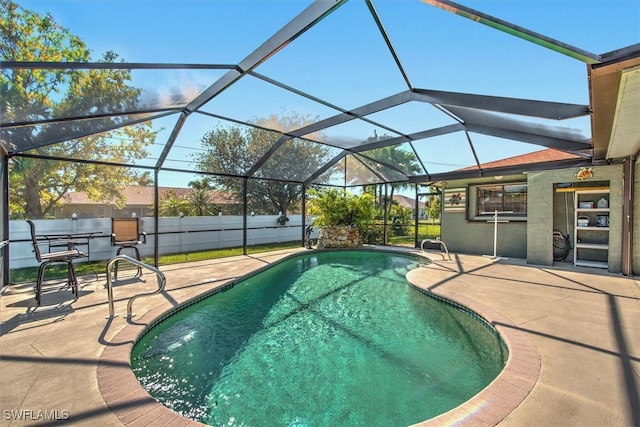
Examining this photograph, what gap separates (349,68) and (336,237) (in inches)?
314

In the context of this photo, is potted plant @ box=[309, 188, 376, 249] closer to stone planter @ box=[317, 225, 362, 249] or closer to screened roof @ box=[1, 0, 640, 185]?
stone planter @ box=[317, 225, 362, 249]

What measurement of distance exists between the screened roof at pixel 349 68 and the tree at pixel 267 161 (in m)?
1.94

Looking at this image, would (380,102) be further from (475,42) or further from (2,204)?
(2,204)

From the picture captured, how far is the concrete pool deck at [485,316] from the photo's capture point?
2.23 meters

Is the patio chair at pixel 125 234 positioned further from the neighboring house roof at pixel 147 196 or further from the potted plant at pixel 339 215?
the neighboring house roof at pixel 147 196

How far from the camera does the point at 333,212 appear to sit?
12.6 meters

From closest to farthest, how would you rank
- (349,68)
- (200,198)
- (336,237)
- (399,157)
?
(349,68), (399,157), (336,237), (200,198)

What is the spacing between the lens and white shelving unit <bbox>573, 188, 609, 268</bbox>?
806 cm

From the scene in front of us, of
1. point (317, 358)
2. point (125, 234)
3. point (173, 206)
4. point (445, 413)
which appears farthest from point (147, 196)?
point (445, 413)

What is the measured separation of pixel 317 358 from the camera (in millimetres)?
3654

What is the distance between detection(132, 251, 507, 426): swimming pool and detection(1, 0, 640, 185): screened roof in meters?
3.67

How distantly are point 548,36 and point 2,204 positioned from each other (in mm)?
9566

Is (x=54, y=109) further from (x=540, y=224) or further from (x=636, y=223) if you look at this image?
(x=636, y=223)

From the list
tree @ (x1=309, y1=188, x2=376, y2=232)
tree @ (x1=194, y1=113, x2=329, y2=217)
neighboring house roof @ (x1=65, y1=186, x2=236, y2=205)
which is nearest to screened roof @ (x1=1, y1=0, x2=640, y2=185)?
tree @ (x1=194, y1=113, x2=329, y2=217)
